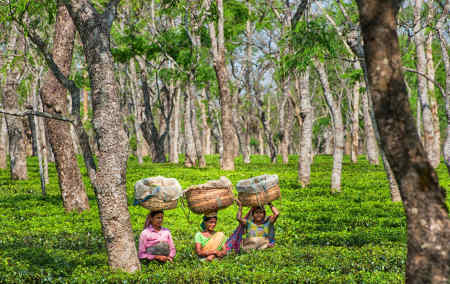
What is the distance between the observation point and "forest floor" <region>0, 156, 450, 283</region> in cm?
560

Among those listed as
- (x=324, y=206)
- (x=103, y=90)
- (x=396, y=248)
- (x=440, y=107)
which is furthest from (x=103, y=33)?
(x=440, y=107)

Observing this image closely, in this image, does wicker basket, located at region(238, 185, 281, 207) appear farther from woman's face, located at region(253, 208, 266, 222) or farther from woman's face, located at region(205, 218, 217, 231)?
woman's face, located at region(205, 218, 217, 231)

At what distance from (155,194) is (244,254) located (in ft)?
6.04

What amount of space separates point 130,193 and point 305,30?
315 inches

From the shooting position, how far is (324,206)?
12.0m

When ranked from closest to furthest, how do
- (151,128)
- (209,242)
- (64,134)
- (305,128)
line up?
(209,242), (64,134), (305,128), (151,128)

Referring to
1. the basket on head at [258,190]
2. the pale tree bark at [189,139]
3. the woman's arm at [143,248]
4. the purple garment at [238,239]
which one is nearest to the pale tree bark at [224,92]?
the pale tree bark at [189,139]

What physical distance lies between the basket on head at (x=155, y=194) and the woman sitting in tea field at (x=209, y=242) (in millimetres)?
731

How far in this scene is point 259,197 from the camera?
7.12m

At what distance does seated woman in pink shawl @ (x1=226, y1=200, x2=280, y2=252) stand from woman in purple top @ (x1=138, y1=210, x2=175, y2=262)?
1.13 meters

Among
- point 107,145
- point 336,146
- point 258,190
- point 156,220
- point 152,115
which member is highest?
point 152,115

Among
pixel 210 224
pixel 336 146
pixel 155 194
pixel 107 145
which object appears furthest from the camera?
pixel 336 146

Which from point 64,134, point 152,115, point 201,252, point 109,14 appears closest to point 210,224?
point 201,252

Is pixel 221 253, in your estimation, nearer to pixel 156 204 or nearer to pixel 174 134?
pixel 156 204
